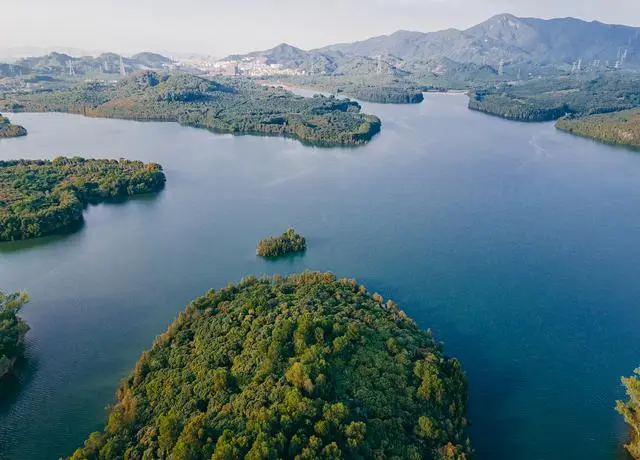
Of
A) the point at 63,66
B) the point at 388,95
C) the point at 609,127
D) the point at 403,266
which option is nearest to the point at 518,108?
the point at 609,127

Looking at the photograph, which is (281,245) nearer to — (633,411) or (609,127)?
(633,411)

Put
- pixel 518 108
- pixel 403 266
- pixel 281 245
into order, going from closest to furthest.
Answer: pixel 403 266, pixel 281 245, pixel 518 108

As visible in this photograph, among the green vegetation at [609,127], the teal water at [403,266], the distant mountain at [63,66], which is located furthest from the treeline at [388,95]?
the distant mountain at [63,66]

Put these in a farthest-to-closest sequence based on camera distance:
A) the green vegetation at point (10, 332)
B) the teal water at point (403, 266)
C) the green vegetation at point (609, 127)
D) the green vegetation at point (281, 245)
Result: the green vegetation at point (609, 127) < the green vegetation at point (281, 245) < the green vegetation at point (10, 332) < the teal water at point (403, 266)

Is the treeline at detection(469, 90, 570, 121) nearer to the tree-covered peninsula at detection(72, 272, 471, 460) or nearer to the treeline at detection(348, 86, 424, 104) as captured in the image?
the treeline at detection(348, 86, 424, 104)

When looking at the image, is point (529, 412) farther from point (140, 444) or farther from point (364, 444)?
point (140, 444)

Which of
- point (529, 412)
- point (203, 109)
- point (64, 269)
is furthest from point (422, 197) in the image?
point (203, 109)

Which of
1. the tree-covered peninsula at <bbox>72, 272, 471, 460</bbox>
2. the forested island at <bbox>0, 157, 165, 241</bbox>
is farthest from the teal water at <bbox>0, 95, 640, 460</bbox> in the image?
the tree-covered peninsula at <bbox>72, 272, 471, 460</bbox>

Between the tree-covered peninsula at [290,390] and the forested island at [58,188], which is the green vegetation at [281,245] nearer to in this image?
the tree-covered peninsula at [290,390]
